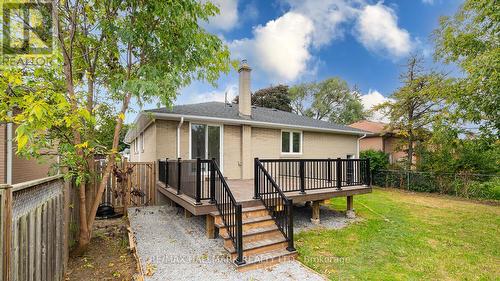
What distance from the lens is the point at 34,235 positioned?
2.71 metres

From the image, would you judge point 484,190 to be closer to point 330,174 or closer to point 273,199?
point 330,174

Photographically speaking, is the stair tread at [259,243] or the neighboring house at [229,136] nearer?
the stair tread at [259,243]

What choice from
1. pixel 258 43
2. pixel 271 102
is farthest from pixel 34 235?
pixel 271 102

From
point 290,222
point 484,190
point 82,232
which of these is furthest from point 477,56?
point 82,232

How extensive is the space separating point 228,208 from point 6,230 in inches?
127

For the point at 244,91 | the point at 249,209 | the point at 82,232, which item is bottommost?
the point at 82,232

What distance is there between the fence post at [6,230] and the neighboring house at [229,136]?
215 inches

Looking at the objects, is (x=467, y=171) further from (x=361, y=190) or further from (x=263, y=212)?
(x=263, y=212)

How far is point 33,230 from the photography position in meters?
2.68

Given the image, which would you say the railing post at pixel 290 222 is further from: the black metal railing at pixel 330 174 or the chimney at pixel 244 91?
the chimney at pixel 244 91

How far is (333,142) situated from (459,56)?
20.7 feet

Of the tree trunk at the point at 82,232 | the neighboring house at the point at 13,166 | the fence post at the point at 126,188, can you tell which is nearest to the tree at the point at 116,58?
the tree trunk at the point at 82,232

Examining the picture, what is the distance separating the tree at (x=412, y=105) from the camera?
14.5m

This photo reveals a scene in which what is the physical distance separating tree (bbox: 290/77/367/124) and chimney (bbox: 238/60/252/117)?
82.1 feet
